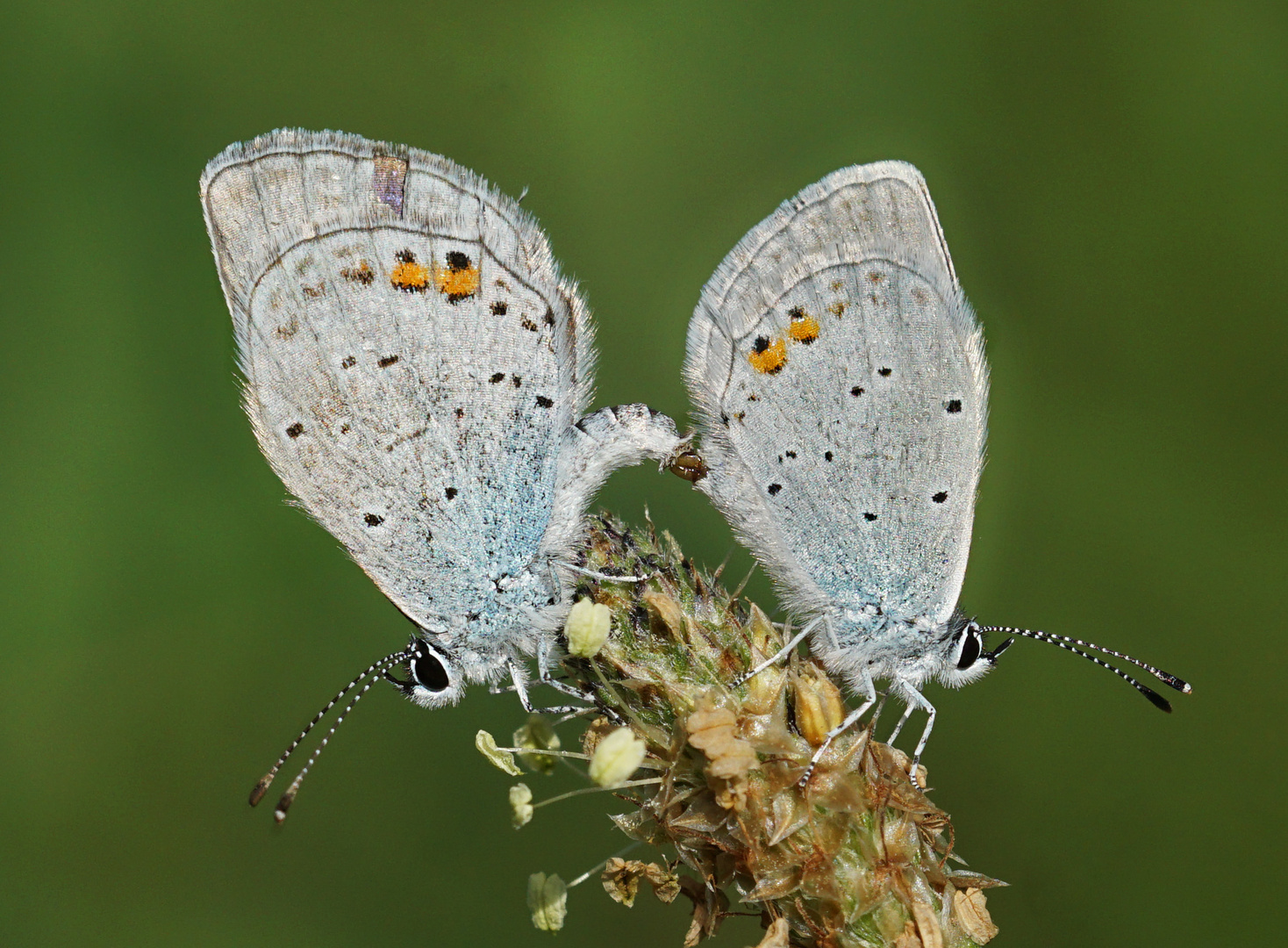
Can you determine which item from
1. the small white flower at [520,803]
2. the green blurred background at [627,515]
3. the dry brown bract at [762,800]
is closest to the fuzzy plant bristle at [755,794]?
the dry brown bract at [762,800]

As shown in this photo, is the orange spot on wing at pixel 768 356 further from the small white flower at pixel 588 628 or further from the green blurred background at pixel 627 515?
the green blurred background at pixel 627 515

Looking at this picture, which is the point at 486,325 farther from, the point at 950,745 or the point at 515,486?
the point at 950,745

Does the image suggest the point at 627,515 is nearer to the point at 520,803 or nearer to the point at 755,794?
the point at 520,803

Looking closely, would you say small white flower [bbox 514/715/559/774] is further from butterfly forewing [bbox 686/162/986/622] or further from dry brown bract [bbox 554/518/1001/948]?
butterfly forewing [bbox 686/162/986/622]

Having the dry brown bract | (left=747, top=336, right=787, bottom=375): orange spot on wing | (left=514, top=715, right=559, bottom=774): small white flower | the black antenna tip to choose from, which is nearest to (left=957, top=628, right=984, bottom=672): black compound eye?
the dry brown bract

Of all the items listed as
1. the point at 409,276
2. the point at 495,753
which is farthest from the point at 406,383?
the point at 495,753
